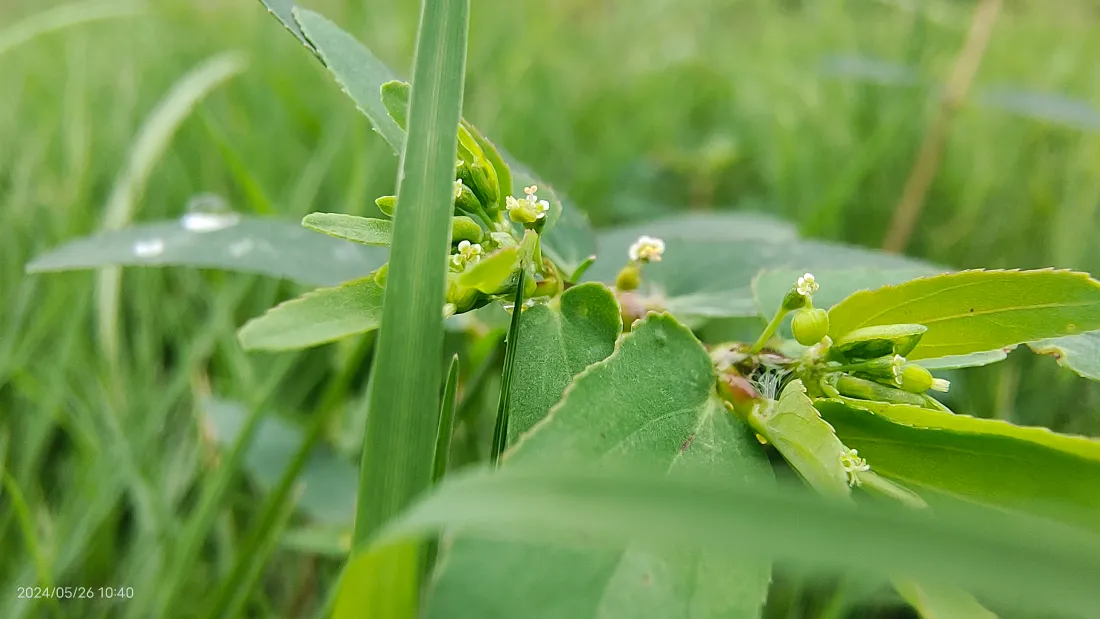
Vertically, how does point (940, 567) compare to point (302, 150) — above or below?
below

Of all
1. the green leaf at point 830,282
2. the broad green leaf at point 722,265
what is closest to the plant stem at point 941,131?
the broad green leaf at point 722,265

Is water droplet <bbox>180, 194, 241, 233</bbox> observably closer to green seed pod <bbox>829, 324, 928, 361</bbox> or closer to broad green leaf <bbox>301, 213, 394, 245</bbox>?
broad green leaf <bbox>301, 213, 394, 245</bbox>

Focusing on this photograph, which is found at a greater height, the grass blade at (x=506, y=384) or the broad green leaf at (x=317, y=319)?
the broad green leaf at (x=317, y=319)

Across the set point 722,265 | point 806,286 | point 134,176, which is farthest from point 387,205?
point 134,176

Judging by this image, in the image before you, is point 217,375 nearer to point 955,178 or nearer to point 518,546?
point 518,546

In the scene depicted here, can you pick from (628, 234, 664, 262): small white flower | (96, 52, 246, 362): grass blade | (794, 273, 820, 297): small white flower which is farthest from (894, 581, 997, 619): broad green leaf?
(96, 52, 246, 362): grass blade

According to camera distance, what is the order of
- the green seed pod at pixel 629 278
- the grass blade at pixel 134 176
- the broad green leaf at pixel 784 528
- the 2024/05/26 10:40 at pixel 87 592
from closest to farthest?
the broad green leaf at pixel 784 528
the green seed pod at pixel 629 278
the 2024/05/26 10:40 at pixel 87 592
the grass blade at pixel 134 176

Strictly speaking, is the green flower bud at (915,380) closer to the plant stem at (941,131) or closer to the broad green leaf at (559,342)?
the broad green leaf at (559,342)

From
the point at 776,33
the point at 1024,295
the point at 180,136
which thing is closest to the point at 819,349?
the point at 1024,295
